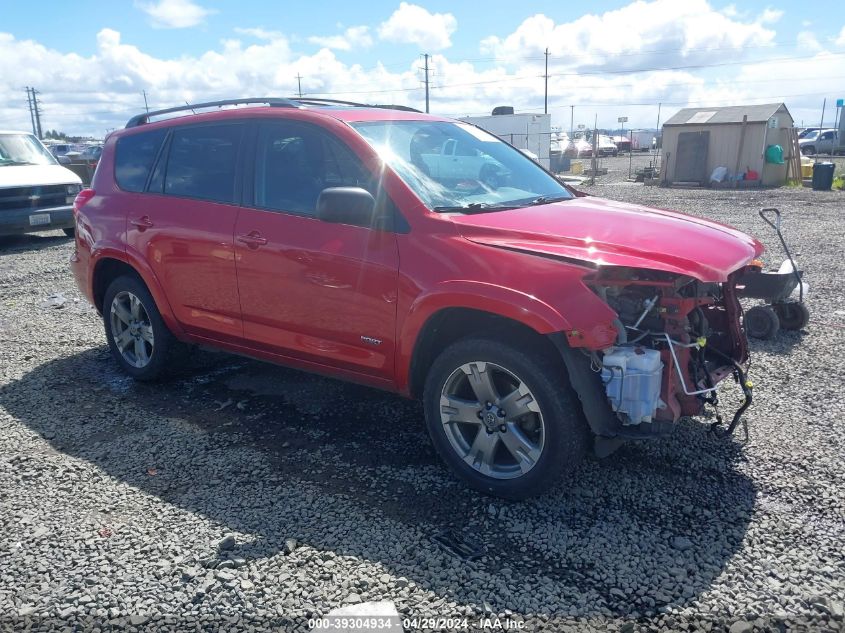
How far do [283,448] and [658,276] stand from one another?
7.93ft

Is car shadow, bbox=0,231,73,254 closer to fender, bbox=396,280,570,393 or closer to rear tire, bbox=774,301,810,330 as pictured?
fender, bbox=396,280,570,393

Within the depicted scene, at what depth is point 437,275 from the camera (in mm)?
3607

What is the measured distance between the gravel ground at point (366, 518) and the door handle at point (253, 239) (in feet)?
3.95

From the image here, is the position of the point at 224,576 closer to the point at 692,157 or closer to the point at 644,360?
the point at 644,360

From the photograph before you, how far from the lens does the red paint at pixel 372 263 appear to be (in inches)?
131

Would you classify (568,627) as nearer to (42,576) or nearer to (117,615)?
(117,615)

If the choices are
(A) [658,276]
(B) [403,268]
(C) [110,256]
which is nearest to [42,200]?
(C) [110,256]

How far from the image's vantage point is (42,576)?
3.11m

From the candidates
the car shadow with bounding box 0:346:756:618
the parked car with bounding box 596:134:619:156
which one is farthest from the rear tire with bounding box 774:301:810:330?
the parked car with bounding box 596:134:619:156

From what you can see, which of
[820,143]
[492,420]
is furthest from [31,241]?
[820,143]

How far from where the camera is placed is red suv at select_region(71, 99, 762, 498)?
3.33 m

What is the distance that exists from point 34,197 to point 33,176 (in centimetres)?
48

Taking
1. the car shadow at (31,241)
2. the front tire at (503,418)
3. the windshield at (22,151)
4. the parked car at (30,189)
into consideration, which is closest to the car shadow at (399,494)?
the front tire at (503,418)

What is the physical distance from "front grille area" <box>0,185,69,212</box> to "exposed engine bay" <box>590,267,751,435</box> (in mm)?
12037
